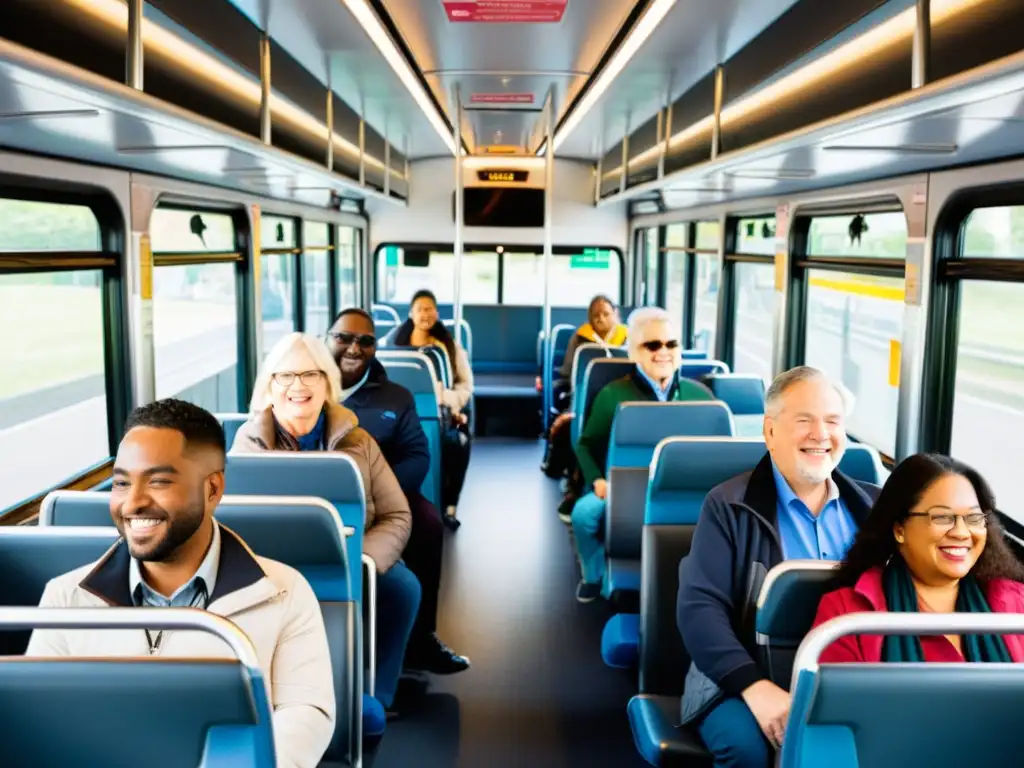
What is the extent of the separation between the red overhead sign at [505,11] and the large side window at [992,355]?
6.13ft

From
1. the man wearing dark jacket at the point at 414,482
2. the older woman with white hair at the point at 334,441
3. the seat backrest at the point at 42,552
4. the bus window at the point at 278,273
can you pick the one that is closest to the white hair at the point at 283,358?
the older woman with white hair at the point at 334,441

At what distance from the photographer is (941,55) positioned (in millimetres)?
3109

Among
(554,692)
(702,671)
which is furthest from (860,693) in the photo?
(554,692)

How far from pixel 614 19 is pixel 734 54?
2.09 feet

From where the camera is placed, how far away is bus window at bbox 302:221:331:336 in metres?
8.35

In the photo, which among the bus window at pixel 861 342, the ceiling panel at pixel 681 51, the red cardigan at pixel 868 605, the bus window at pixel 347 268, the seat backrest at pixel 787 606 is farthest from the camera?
the bus window at pixel 347 268

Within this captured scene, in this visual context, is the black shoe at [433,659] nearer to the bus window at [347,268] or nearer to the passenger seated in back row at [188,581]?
the passenger seated in back row at [188,581]

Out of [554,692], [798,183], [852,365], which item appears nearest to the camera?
[554,692]

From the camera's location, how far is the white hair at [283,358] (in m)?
3.65

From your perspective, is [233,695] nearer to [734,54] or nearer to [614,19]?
[614,19]

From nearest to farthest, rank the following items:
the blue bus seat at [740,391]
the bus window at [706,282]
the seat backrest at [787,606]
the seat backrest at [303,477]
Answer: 1. the seat backrest at [787,606]
2. the seat backrest at [303,477]
3. the blue bus seat at [740,391]
4. the bus window at [706,282]

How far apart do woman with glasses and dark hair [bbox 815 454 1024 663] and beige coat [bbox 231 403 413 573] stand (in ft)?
5.54

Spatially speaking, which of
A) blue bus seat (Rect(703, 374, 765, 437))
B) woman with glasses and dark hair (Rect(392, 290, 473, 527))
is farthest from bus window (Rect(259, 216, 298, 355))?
blue bus seat (Rect(703, 374, 765, 437))

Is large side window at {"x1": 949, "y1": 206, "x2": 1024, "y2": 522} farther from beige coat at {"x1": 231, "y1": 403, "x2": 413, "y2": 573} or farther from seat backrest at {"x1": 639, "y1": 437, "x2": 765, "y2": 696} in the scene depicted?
beige coat at {"x1": 231, "y1": 403, "x2": 413, "y2": 573}
